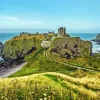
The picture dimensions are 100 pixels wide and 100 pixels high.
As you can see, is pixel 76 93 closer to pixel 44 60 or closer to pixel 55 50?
pixel 44 60

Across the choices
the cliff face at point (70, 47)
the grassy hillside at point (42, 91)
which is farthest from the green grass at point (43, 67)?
the grassy hillside at point (42, 91)

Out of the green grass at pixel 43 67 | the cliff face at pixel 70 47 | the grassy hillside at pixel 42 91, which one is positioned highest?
the grassy hillside at pixel 42 91

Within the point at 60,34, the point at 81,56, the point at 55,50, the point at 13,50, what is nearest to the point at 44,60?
the point at 55,50

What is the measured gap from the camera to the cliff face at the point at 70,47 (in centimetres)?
13912

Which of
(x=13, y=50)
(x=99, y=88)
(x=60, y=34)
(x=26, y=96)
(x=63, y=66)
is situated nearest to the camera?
(x=26, y=96)

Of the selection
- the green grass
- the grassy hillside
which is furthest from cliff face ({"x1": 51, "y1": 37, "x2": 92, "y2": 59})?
the grassy hillside

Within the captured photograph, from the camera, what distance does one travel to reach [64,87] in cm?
1947

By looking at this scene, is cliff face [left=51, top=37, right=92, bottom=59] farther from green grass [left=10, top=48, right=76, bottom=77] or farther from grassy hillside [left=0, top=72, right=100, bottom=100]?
grassy hillside [left=0, top=72, right=100, bottom=100]

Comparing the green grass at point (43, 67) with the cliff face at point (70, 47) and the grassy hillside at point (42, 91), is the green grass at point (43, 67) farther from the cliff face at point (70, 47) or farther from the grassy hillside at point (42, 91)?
the grassy hillside at point (42, 91)

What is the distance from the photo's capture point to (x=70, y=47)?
469ft

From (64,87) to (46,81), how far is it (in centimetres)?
172

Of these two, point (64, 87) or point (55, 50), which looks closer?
point (64, 87)

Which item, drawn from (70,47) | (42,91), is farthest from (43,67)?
(42,91)

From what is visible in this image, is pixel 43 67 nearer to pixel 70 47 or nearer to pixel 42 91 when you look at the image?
pixel 70 47
